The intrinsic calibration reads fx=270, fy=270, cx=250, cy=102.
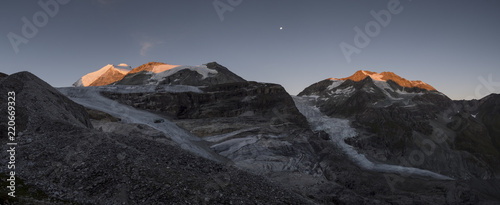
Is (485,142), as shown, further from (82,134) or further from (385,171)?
(82,134)

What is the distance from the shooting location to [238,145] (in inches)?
2063

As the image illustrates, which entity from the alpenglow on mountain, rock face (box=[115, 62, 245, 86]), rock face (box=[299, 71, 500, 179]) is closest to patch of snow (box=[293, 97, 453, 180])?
rock face (box=[299, 71, 500, 179])

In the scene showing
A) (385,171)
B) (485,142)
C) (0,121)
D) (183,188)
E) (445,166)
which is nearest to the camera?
(183,188)

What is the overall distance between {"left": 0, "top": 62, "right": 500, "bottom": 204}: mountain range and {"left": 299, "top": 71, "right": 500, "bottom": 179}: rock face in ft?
1.68

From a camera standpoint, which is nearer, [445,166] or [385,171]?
[385,171]

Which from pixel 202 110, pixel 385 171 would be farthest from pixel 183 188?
pixel 202 110

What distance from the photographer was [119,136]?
831 inches

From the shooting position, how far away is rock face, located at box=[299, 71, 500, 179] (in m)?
80.7

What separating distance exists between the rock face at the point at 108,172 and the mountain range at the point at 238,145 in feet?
0.26

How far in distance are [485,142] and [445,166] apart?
33173 mm

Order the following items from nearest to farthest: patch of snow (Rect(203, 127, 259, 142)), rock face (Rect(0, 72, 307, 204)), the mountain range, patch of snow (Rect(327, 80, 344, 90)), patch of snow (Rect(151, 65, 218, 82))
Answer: rock face (Rect(0, 72, 307, 204)) → the mountain range → patch of snow (Rect(203, 127, 259, 142)) → patch of snow (Rect(151, 65, 218, 82)) → patch of snow (Rect(327, 80, 344, 90))

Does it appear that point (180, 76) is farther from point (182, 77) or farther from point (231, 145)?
point (231, 145)

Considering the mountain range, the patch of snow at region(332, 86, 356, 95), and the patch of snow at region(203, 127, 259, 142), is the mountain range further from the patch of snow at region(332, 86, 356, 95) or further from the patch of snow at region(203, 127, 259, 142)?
the patch of snow at region(332, 86, 356, 95)

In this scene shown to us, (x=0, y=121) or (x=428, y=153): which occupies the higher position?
(x=0, y=121)
